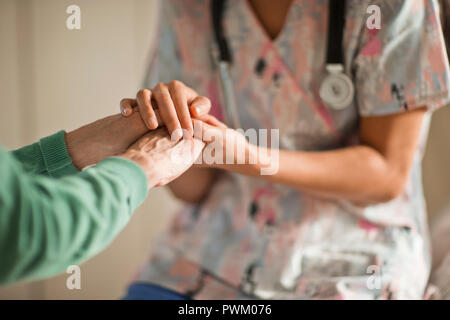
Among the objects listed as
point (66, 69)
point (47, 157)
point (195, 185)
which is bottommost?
point (195, 185)

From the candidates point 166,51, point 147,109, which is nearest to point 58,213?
point 147,109

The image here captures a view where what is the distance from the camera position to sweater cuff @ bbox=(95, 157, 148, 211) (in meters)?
0.39

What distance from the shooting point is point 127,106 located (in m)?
0.55

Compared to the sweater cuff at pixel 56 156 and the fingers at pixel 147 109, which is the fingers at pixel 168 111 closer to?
the fingers at pixel 147 109

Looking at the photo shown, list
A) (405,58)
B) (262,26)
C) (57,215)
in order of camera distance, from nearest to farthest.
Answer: (57,215), (405,58), (262,26)

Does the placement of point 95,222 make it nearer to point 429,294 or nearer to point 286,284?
point 286,284

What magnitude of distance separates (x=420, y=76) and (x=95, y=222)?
0.46 m

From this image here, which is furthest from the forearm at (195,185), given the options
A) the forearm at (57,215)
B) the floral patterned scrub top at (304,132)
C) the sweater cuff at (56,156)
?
the forearm at (57,215)

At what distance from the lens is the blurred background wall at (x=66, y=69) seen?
627 mm

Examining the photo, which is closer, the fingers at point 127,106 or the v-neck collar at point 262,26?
the fingers at point 127,106

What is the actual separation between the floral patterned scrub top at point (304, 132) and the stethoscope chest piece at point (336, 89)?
0.01 m

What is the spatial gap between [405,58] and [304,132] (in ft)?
0.59

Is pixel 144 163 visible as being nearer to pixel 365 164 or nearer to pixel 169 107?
pixel 169 107

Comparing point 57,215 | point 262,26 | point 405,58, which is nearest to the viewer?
point 57,215
